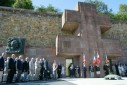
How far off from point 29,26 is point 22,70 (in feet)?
21.6

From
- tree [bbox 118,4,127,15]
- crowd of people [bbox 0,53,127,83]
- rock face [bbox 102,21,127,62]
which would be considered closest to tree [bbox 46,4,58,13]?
tree [bbox 118,4,127,15]

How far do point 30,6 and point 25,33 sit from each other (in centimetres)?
1254

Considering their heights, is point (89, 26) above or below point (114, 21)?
below

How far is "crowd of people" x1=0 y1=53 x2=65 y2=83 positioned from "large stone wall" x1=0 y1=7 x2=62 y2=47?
3603mm

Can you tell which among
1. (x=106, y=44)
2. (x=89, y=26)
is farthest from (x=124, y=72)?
(x=89, y=26)

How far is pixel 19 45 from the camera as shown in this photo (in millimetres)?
14469

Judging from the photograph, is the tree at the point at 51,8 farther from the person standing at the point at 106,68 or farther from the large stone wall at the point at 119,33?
the person standing at the point at 106,68

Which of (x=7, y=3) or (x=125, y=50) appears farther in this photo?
(x=7, y=3)

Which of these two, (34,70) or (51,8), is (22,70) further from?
(51,8)

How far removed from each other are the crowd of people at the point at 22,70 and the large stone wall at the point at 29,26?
3.60 m

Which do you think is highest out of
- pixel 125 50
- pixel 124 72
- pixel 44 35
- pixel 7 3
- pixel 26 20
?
pixel 7 3

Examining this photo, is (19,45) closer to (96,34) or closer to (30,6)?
(96,34)

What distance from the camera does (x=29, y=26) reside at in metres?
16.0

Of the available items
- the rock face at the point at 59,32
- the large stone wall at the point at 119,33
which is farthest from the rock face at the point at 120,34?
the rock face at the point at 59,32
